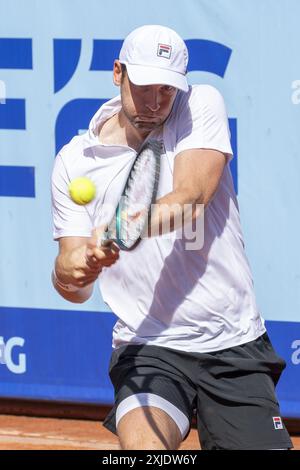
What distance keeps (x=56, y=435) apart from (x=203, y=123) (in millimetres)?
2533

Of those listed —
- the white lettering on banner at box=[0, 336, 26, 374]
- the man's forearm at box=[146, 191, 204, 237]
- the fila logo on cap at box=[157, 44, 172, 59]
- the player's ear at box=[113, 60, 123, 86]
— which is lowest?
the white lettering on banner at box=[0, 336, 26, 374]

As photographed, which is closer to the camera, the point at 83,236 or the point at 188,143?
the point at 188,143

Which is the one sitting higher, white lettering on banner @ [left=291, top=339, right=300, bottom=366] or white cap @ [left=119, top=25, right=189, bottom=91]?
white cap @ [left=119, top=25, right=189, bottom=91]

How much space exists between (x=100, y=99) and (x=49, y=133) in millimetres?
333

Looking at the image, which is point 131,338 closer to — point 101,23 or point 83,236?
point 83,236

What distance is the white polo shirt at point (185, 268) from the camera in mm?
3559

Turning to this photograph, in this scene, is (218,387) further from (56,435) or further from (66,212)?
(56,435)

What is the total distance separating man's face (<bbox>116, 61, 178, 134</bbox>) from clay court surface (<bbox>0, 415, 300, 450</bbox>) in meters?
2.27

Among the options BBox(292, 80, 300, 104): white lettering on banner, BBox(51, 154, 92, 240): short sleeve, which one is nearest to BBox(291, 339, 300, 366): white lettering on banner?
BBox(292, 80, 300, 104): white lettering on banner

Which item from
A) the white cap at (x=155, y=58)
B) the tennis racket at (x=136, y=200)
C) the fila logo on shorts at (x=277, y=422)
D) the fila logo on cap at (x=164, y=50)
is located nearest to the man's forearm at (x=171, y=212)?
the tennis racket at (x=136, y=200)

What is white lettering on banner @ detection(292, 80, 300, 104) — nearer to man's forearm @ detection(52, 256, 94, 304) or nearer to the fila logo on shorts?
man's forearm @ detection(52, 256, 94, 304)

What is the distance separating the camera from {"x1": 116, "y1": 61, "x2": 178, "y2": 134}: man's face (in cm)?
349
